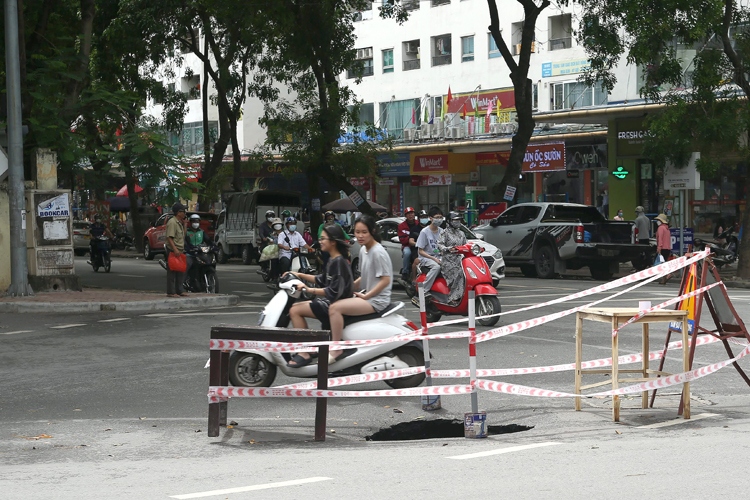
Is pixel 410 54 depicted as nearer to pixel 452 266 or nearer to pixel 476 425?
pixel 452 266

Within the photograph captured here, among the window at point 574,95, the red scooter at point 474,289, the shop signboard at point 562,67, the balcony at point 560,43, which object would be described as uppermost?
the balcony at point 560,43

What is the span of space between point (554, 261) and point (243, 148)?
134ft

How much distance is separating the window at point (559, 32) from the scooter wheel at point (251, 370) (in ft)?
134

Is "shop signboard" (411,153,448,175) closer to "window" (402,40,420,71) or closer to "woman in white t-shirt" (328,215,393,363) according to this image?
"window" (402,40,420,71)

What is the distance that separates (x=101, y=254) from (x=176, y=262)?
13.1m

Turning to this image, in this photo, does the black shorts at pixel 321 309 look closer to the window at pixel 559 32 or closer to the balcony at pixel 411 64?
the window at pixel 559 32

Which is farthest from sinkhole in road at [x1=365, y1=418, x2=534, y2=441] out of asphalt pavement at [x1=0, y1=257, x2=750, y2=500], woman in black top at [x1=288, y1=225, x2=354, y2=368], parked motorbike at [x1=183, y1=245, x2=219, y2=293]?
parked motorbike at [x1=183, y1=245, x2=219, y2=293]

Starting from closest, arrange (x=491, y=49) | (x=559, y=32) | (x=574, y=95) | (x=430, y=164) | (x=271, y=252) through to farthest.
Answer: (x=271, y=252) → (x=574, y=95) → (x=559, y=32) → (x=430, y=164) → (x=491, y=49)

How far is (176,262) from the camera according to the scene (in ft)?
63.3

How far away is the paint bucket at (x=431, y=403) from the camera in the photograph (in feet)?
30.7

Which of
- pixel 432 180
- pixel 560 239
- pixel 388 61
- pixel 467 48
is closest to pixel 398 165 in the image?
pixel 432 180

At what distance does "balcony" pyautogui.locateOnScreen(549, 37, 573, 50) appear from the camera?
161 ft

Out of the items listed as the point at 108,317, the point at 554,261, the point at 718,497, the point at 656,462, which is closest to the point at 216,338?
the point at 656,462

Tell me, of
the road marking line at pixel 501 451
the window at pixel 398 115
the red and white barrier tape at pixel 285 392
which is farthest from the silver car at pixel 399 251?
the window at pixel 398 115
